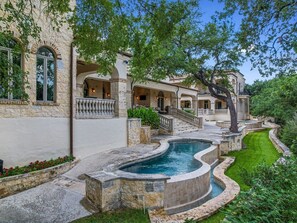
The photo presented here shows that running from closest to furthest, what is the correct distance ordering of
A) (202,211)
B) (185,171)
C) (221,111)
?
1. (202,211)
2. (185,171)
3. (221,111)

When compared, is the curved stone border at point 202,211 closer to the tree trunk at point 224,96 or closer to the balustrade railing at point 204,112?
the tree trunk at point 224,96

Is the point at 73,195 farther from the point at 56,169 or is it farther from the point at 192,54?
the point at 192,54

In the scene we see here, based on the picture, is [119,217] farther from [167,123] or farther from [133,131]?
[167,123]

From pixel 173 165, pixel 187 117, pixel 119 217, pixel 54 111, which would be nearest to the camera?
pixel 119 217

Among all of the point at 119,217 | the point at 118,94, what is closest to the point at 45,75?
the point at 118,94

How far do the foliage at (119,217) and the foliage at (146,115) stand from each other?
1049 cm

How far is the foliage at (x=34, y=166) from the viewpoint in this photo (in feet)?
23.6

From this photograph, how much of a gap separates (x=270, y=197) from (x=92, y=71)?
13.4 m

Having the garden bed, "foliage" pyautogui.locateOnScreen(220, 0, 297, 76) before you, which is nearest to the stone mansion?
the garden bed

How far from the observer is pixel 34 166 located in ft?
26.0

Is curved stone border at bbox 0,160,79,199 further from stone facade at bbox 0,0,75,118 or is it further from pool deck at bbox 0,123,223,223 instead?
stone facade at bbox 0,0,75,118

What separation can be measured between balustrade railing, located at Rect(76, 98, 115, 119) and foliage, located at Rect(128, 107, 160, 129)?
3479mm

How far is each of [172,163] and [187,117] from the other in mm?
13741

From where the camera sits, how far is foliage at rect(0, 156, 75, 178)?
7.19 meters
